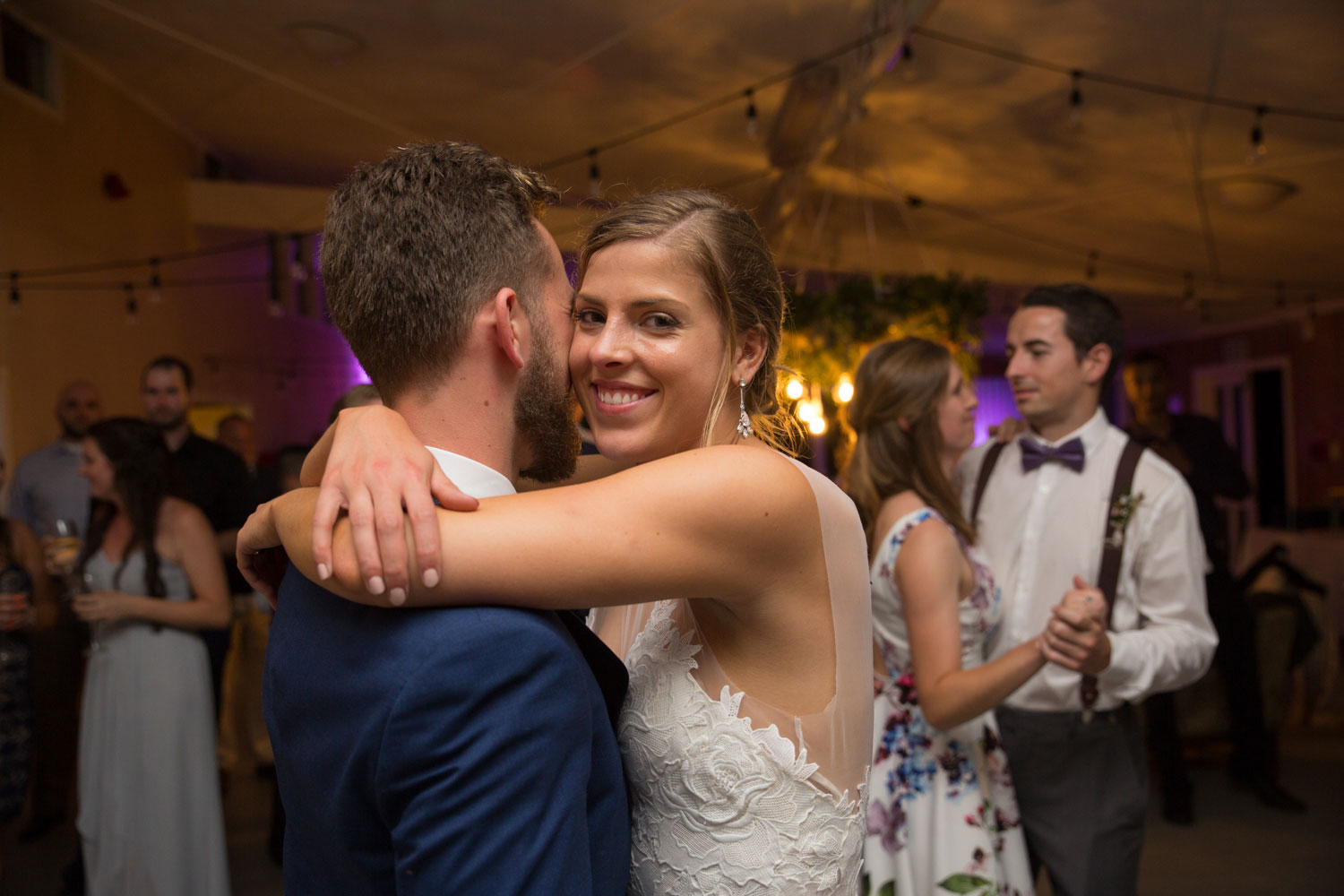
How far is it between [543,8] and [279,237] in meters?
4.08

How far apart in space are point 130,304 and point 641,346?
6900 mm

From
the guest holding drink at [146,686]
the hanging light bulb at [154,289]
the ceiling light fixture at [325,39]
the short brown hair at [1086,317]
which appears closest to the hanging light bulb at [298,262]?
the hanging light bulb at [154,289]

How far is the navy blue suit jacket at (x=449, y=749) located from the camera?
0.84 m

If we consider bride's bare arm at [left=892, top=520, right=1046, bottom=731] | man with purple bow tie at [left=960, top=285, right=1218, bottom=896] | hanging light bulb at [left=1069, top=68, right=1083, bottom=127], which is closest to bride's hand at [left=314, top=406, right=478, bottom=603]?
bride's bare arm at [left=892, top=520, right=1046, bottom=731]

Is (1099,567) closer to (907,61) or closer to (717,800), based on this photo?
(717,800)

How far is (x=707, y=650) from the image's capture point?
4.07 feet

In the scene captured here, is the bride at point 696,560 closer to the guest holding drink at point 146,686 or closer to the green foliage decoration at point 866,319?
the guest holding drink at point 146,686

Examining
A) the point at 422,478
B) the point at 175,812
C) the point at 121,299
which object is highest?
the point at 121,299

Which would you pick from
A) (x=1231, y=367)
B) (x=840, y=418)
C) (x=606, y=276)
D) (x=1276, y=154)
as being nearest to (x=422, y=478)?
(x=606, y=276)

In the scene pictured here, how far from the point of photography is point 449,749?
84cm

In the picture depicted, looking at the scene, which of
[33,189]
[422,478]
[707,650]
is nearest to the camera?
[422,478]

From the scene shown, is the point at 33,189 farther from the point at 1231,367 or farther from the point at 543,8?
the point at 1231,367

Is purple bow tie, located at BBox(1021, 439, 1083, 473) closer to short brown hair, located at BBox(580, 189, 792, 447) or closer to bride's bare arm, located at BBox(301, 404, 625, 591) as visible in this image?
short brown hair, located at BBox(580, 189, 792, 447)

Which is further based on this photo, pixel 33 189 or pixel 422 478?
pixel 33 189
